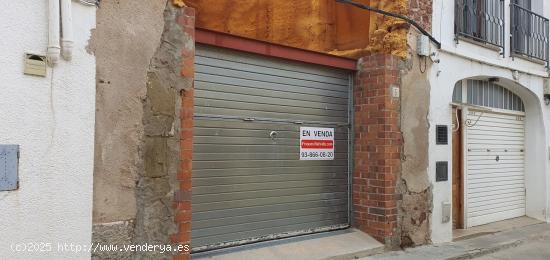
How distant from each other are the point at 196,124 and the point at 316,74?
203 centimetres

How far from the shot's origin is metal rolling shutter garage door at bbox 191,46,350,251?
5.30 metres

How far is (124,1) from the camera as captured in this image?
4.18 metres

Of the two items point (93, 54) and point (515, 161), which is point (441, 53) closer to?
point (515, 161)

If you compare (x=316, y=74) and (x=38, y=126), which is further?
(x=316, y=74)

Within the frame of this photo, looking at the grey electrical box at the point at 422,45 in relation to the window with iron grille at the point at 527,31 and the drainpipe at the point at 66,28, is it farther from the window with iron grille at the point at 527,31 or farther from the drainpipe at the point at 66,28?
the drainpipe at the point at 66,28

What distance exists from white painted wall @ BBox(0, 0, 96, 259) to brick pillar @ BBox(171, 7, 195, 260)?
859 millimetres

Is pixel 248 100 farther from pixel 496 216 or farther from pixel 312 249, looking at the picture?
pixel 496 216

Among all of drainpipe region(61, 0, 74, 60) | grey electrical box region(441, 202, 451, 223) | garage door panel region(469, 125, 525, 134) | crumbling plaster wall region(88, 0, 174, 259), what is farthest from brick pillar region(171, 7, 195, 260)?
garage door panel region(469, 125, 525, 134)

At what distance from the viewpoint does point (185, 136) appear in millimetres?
4594

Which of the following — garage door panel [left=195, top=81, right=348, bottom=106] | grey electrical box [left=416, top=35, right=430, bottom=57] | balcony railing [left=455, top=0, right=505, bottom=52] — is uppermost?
balcony railing [left=455, top=0, right=505, bottom=52]

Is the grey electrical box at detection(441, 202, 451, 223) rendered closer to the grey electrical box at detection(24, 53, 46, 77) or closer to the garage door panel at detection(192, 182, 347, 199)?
the garage door panel at detection(192, 182, 347, 199)

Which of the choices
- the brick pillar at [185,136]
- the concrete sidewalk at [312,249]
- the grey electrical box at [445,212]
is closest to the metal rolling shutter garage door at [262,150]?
the concrete sidewalk at [312,249]

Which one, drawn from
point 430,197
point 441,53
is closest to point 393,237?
point 430,197

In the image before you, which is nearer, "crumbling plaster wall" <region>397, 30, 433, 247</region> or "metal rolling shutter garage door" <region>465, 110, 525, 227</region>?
"crumbling plaster wall" <region>397, 30, 433, 247</region>
